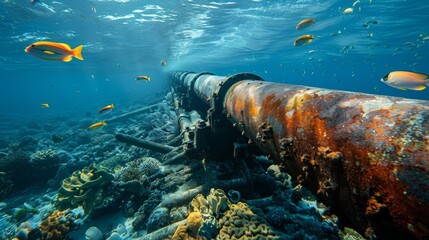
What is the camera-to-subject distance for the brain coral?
10.1 ft

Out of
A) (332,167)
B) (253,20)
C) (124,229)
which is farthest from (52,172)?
(253,20)

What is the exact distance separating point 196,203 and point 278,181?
5.51 ft

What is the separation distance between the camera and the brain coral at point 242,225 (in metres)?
3.09

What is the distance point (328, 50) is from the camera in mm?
36375

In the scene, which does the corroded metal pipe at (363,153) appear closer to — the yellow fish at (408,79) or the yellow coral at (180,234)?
the yellow coral at (180,234)

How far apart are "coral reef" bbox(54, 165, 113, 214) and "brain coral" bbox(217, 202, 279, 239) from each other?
3655 mm

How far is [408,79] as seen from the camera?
150 inches

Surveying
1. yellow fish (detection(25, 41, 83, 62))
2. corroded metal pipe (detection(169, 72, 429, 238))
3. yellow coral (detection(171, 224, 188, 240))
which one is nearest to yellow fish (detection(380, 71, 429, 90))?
corroded metal pipe (detection(169, 72, 429, 238))

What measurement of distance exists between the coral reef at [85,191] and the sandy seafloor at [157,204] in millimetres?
22

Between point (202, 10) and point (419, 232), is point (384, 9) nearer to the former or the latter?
point (202, 10)

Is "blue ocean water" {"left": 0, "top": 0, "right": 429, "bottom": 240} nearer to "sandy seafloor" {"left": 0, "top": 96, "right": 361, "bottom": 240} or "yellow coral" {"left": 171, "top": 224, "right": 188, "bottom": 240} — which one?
"sandy seafloor" {"left": 0, "top": 96, "right": 361, "bottom": 240}

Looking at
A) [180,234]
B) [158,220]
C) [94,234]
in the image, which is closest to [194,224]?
[180,234]

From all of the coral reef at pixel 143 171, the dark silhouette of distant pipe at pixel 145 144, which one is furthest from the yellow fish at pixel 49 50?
the coral reef at pixel 143 171

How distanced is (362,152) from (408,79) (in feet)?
11.9
